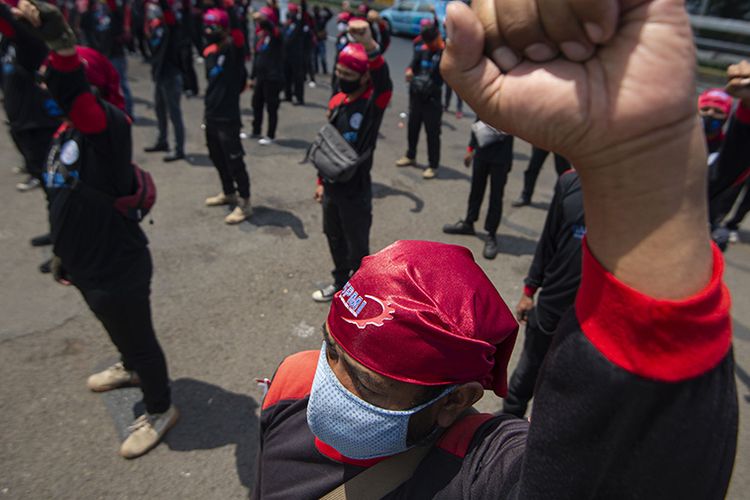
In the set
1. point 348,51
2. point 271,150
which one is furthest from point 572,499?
point 271,150

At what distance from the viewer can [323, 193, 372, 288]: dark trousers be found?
3871 mm

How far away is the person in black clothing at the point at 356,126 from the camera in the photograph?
3783mm

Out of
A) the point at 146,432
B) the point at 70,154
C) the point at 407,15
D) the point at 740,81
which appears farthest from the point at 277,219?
the point at 407,15

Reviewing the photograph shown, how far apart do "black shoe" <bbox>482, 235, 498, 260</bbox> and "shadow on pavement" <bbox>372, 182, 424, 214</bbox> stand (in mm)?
1215

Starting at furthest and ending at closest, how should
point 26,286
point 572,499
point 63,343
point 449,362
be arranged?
1. point 26,286
2. point 63,343
3. point 449,362
4. point 572,499

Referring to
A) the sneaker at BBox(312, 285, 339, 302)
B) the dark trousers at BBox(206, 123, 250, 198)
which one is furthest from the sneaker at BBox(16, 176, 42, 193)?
the sneaker at BBox(312, 285, 339, 302)

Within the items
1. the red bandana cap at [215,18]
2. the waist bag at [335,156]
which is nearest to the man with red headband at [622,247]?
the waist bag at [335,156]

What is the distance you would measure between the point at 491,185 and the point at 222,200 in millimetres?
3196

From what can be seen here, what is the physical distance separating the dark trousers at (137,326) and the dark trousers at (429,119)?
5153 mm

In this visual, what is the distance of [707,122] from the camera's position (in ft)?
14.3

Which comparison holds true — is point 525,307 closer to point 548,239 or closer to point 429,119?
point 548,239

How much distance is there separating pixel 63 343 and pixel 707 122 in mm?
5797

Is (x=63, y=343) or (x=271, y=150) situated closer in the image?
(x=63, y=343)

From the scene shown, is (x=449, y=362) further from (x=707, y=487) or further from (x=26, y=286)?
(x=26, y=286)
